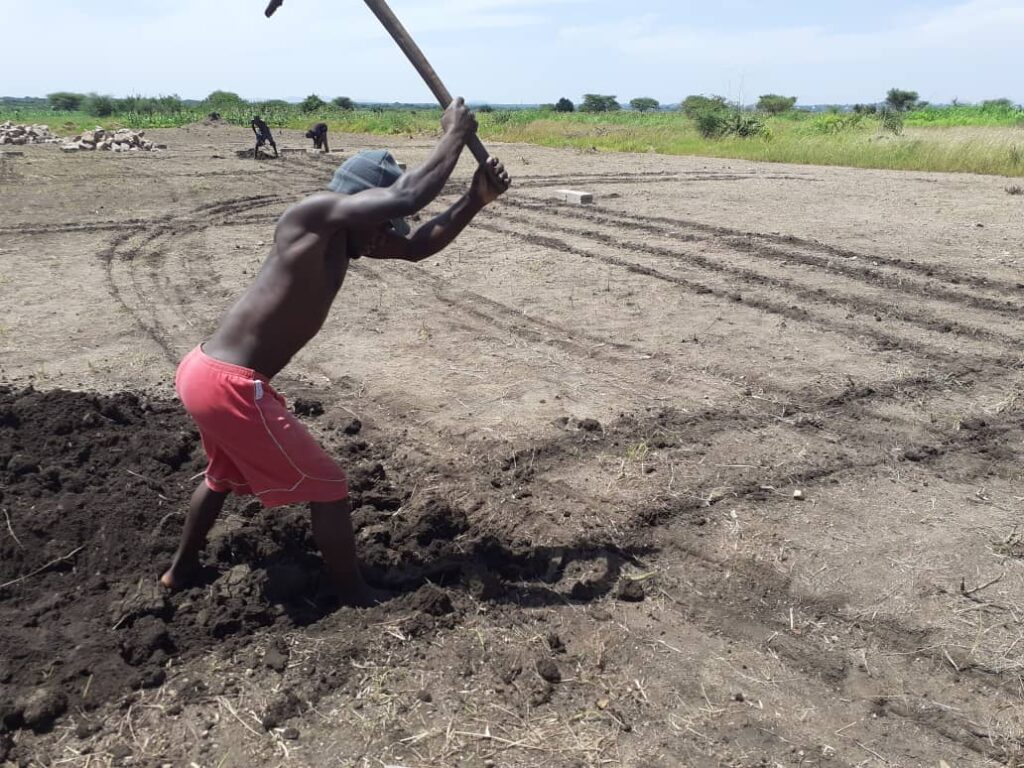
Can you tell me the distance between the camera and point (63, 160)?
21734 millimetres

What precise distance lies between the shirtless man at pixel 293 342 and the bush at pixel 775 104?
63657 millimetres

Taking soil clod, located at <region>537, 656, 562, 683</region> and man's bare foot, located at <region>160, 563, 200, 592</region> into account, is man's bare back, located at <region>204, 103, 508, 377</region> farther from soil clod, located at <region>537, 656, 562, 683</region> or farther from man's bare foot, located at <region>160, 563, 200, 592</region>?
soil clod, located at <region>537, 656, 562, 683</region>

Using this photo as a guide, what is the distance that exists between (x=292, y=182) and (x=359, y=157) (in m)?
14.6

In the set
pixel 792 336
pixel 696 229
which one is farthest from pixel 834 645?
pixel 696 229

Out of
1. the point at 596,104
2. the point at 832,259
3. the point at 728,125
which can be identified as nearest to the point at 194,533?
the point at 832,259

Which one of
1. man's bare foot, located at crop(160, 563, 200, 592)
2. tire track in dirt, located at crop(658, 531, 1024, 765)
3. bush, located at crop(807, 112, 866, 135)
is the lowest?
tire track in dirt, located at crop(658, 531, 1024, 765)

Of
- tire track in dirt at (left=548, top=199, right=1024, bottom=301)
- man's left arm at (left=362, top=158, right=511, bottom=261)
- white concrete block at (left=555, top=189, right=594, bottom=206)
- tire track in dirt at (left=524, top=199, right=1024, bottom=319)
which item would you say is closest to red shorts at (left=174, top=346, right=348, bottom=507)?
man's left arm at (left=362, top=158, right=511, bottom=261)

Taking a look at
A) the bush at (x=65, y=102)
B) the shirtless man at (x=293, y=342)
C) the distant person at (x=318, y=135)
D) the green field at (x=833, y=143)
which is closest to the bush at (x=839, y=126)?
the green field at (x=833, y=143)

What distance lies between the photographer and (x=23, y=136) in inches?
1140

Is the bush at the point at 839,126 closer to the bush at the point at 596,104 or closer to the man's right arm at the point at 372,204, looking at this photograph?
the man's right arm at the point at 372,204

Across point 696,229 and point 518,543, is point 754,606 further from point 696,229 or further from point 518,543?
point 696,229

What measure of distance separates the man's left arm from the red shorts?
725 mm

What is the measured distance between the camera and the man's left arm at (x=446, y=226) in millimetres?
3254

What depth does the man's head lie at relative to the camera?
3092 millimetres
